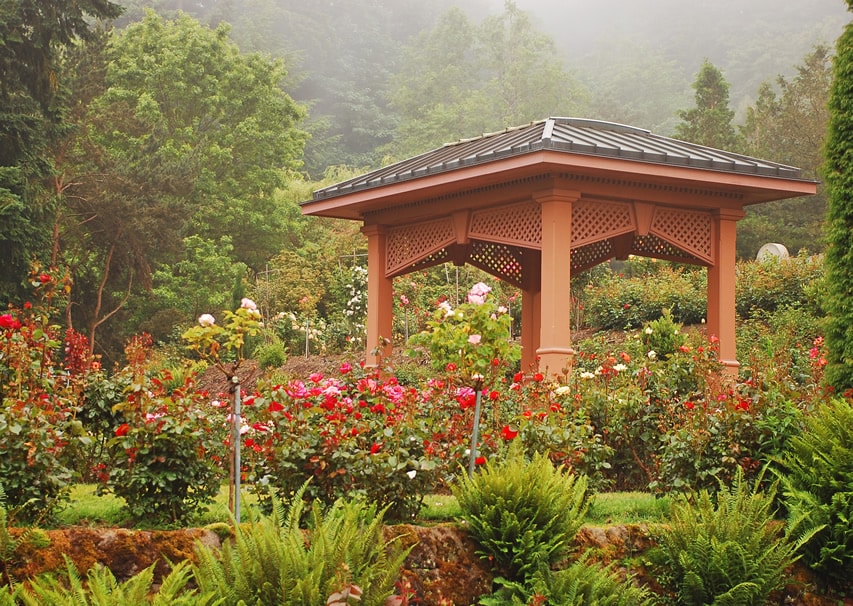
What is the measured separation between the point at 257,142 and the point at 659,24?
48.1 metres

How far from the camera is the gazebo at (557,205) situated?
9.38m

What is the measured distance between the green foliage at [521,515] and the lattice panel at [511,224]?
4737 mm

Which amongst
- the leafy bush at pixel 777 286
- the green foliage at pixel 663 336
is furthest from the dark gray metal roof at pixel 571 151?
the leafy bush at pixel 777 286

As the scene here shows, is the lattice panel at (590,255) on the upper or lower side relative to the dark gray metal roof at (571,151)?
Answer: lower

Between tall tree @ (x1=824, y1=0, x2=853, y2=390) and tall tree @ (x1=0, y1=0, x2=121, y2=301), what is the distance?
38.0 ft

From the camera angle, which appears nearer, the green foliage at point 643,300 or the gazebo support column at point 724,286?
the gazebo support column at point 724,286

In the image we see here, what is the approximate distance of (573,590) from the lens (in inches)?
186

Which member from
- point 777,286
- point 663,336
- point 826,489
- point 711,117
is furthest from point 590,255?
point 711,117

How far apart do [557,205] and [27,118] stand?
9.76 m

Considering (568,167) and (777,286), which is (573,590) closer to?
(568,167)

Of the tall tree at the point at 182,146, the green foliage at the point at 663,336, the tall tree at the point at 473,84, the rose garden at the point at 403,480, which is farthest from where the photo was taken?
the tall tree at the point at 473,84

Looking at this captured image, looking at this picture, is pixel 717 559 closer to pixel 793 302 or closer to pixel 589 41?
pixel 793 302

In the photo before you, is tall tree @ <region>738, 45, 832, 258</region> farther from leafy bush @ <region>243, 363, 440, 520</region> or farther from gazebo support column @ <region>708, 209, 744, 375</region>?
leafy bush @ <region>243, 363, 440, 520</region>

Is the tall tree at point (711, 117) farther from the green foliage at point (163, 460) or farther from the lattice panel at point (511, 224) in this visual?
the green foliage at point (163, 460)
